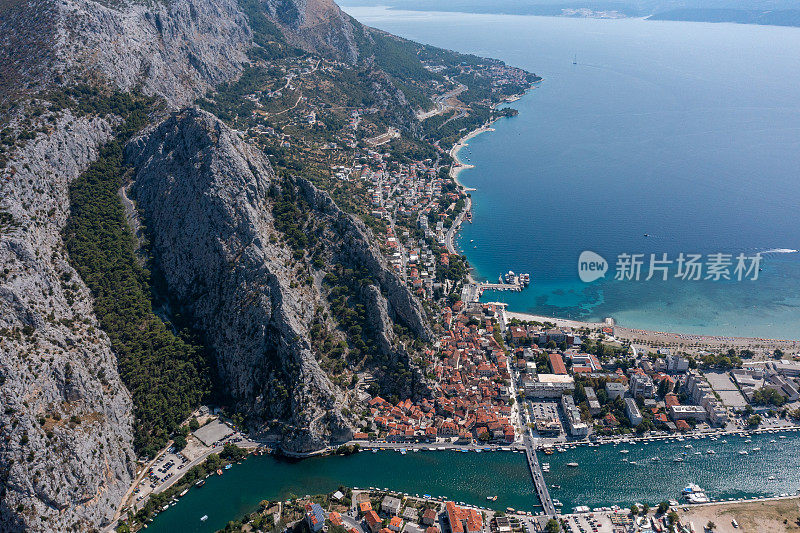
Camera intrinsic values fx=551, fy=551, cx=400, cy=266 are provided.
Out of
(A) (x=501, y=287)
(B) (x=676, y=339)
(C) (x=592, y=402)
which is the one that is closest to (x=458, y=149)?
(A) (x=501, y=287)

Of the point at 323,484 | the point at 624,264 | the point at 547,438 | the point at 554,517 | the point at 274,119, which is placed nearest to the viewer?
the point at 554,517

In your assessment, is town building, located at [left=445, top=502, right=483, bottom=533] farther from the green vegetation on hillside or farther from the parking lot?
the green vegetation on hillside

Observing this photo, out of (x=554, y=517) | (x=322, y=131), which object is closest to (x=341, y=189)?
(x=322, y=131)

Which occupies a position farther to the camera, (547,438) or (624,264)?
(624,264)

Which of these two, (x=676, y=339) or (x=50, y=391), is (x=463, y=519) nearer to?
(x=50, y=391)

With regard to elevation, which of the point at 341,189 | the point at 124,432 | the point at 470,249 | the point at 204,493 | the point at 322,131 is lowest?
the point at 204,493

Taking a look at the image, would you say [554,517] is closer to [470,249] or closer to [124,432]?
[124,432]

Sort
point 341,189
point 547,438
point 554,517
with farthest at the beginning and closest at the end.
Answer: point 341,189
point 547,438
point 554,517
